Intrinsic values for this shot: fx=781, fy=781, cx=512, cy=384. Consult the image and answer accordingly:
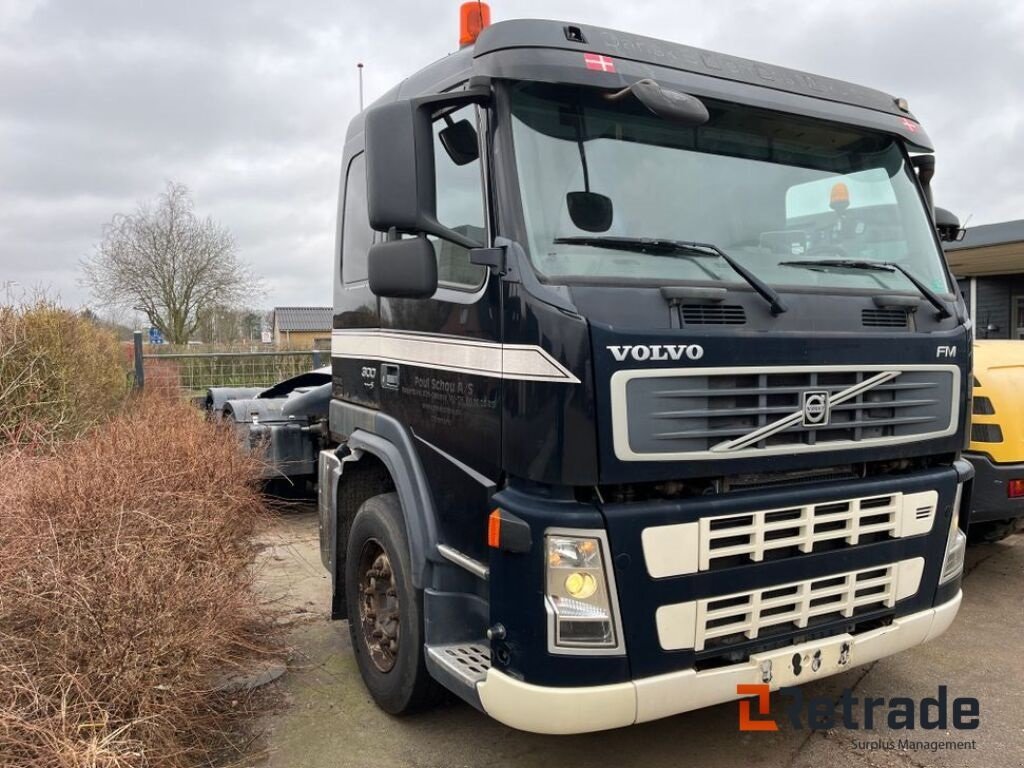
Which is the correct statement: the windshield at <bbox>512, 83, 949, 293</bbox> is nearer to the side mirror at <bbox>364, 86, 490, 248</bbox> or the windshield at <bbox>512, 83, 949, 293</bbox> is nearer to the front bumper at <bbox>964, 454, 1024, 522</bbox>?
the side mirror at <bbox>364, 86, 490, 248</bbox>

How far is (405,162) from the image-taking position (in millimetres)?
2770

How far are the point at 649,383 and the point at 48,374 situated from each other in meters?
7.55

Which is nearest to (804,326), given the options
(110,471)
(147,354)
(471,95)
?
(471,95)

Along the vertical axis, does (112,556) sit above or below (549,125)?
below

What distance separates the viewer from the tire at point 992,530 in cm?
523

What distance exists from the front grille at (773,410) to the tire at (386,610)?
129 cm

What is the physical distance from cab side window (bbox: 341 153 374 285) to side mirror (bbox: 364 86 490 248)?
1.20 m

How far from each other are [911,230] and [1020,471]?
220 centimetres

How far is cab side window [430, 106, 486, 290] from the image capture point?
2.89 metres

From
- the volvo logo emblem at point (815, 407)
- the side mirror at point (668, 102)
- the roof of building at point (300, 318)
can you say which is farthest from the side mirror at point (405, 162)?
the roof of building at point (300, 318)

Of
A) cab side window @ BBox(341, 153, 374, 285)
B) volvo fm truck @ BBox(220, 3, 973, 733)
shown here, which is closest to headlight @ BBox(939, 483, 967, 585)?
volvo fm truck @ BBox(220, 3, 973, 733)

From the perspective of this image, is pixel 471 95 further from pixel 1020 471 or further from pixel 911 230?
pixel 1020 471

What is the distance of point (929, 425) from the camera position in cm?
317

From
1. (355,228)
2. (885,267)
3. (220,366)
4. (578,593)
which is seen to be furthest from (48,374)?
(885,267)
